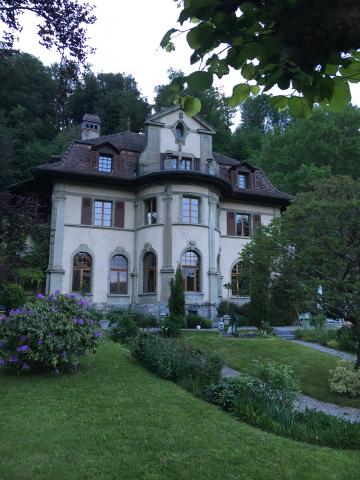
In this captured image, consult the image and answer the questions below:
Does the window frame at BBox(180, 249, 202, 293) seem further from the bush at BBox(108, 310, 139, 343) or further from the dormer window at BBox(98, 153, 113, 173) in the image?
the bush at BBox(108, 310, 139, 343)

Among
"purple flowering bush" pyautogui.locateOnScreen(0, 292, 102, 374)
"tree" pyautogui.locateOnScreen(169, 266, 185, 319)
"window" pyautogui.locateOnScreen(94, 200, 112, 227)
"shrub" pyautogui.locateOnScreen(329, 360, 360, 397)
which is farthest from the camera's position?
"window" pyautogui.locateOnScreen(94, 200, 112, 227)

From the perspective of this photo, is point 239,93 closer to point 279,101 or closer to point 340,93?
point 279,101

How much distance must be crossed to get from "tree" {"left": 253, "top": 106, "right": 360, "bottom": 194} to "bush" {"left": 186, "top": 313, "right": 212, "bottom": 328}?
894 inches

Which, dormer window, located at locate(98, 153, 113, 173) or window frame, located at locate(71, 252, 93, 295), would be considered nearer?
window frame, located at locate(71, 252, 93, 295)

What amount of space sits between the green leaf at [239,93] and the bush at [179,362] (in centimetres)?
697

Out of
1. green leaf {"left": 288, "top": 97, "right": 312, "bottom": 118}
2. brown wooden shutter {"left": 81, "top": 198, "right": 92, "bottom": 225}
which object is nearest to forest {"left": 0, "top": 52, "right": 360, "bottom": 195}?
brown wooden shutter {"left": 81, "top": 198, "right": 92, "bottom": 225}

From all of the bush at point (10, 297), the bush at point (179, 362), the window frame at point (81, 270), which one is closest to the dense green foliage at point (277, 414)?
the bush at point (179, 362)

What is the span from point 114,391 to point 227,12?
727cm

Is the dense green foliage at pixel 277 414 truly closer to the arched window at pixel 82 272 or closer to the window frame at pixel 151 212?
the arched window at pixel 82 272

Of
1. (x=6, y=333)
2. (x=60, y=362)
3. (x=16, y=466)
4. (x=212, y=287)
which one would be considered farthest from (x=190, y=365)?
(x=212, y=287)

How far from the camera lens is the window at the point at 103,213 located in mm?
27372

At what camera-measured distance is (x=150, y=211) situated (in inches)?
1083

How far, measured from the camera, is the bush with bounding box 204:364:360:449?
6773 millimetres

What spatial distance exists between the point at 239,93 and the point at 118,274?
24526 mm
